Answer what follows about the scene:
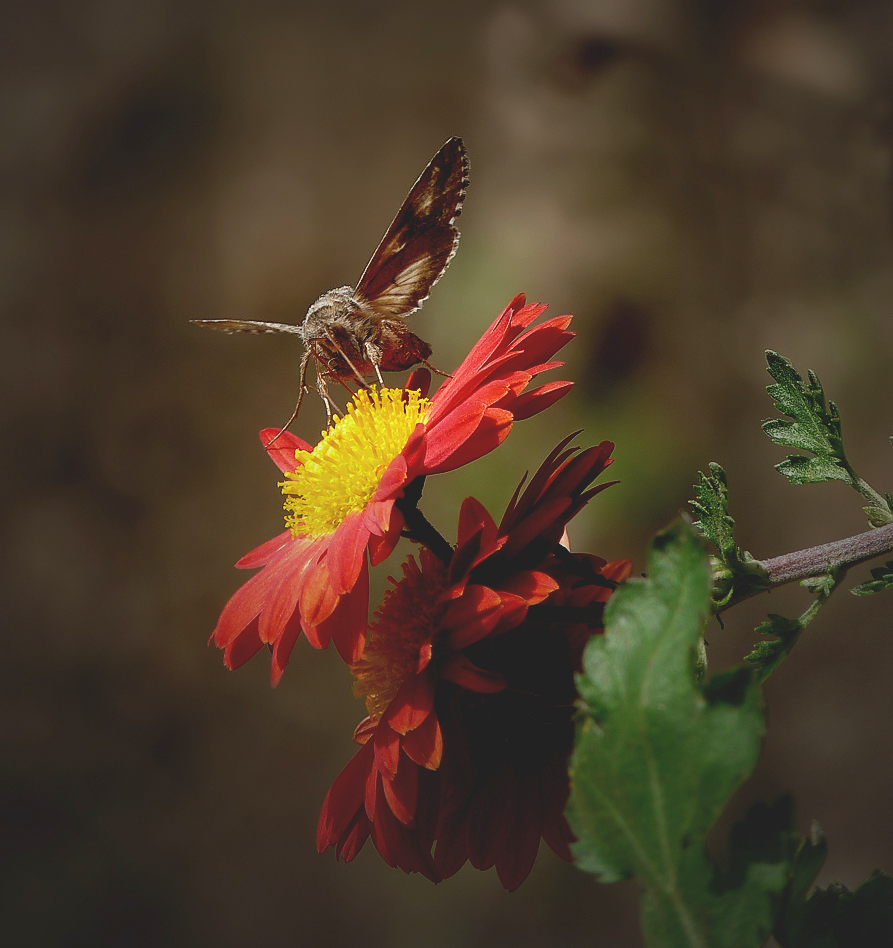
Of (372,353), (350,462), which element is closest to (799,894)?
(350,462)

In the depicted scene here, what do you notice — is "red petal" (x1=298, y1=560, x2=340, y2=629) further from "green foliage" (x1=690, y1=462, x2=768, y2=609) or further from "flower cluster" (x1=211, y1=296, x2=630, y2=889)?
"green foliage" (x1=690, y1=462, x2=768, y2=609)

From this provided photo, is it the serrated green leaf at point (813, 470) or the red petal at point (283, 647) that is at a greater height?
the serrated green leaf at point (813, 470)

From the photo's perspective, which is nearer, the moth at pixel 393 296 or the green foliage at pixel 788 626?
the green foliage at pixel 788 626

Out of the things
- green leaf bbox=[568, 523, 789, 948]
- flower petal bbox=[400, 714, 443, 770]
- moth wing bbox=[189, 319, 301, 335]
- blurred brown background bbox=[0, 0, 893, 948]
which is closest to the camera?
green leaf bbox=[568, 523, 789, 948]

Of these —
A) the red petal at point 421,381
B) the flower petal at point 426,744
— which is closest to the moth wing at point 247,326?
the red petal at point 421,381

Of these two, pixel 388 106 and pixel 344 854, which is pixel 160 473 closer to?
pixel 388 106

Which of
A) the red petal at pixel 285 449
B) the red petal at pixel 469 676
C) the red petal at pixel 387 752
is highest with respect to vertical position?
the red petal at pixel 285 449

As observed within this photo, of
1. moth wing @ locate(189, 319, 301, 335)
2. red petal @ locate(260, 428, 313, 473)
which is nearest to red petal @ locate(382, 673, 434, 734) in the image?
red petal @ locate(260, 428, 313, 473)

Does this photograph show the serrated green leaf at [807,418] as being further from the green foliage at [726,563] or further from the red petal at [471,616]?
the red petal at [471,616]
